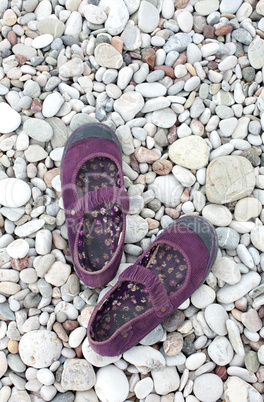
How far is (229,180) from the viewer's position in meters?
1.35

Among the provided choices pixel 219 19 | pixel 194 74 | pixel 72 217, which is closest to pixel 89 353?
pixel 72 217

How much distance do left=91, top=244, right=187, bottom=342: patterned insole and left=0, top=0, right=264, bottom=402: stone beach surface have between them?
7 cm

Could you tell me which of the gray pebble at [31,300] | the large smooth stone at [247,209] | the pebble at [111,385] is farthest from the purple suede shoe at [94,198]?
the large smooth stone at [247,209]

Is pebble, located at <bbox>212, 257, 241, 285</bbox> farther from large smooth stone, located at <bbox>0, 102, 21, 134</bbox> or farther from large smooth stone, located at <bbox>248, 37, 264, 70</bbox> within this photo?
large smooth stone, located at <bbox>0, 102, 21, 134</bbox>

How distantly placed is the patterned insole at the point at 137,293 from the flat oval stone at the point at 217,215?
184 mm

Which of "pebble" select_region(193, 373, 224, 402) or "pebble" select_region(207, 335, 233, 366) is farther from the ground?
"pebble" select_region(207, 335, 233, 366)

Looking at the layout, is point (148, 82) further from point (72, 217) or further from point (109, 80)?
point (72, 217)

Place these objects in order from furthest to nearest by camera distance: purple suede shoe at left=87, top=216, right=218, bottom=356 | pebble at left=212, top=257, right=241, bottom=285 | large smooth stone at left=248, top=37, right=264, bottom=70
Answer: large smooth stone at left=248, top=37, right=264, bottom=70 → pebble at left=212, top=257, right=241, bottom=285 → purple suede shoe at left=87, top=216, right=218, bottom=356

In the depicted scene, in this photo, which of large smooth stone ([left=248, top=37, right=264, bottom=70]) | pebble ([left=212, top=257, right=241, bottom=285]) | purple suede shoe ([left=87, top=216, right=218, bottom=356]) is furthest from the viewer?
large smooth stone ([left=248, top=37, right=264, bottom=70])

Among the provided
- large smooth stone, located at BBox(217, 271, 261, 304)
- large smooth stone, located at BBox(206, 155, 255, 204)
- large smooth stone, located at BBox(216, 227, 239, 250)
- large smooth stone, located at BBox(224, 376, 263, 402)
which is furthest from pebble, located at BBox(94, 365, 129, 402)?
large smooth stone, located at BBox(206, 155, 255, 204)

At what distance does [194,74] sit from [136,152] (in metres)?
0.40

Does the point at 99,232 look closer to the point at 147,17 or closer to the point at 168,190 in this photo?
the point at 168,190

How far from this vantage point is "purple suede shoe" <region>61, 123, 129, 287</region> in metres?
1.26

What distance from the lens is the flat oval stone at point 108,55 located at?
54.9 inches
